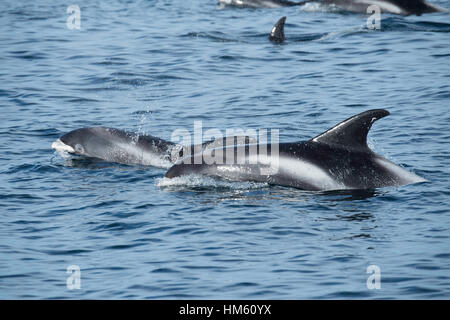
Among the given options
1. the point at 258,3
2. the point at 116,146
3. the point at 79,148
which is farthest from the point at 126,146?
the point at 258,3

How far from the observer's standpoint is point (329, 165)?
14523 mm

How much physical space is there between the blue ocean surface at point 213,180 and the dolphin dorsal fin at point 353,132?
0.88 m

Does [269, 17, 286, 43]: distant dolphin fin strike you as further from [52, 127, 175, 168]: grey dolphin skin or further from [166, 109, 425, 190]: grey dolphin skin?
[166, 109, 425, 190]: grey dolphin skin

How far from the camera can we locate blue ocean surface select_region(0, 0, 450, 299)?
11.5m

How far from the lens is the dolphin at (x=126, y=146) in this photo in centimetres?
1665

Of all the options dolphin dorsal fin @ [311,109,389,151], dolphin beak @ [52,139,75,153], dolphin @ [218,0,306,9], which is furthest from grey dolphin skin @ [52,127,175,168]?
dolphin @ [218,0,306,9]

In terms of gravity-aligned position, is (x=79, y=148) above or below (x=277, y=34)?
below

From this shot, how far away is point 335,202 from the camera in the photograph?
45.9 feet

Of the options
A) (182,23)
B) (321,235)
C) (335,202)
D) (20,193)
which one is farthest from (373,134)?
(182,23)

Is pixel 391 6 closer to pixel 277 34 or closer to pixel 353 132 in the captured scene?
pixel 277 34

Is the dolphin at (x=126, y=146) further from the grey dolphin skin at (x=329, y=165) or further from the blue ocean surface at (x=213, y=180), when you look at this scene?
the grey dolphin skin at (x=329, y=165)

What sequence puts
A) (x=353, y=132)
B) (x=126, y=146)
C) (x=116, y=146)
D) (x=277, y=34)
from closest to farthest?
1. (x=353, y=132)
2. (x=126, y=146)
3. (x=116, y=146)
4. (x=277, y=34)

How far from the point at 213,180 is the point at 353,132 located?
9.00 ft
